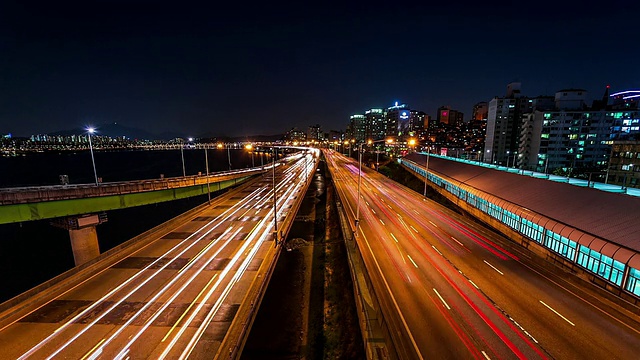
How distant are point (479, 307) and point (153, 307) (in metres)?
22.2

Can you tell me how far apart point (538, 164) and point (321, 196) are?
240 ft

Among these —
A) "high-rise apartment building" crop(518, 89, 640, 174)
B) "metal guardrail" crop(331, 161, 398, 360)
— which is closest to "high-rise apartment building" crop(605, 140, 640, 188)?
"high-rise apartment building" crop(518, 89, 640, 174)

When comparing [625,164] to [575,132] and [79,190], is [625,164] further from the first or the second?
[79,190]

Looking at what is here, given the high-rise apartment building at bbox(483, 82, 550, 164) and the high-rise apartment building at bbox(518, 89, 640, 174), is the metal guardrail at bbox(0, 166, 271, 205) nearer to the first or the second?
the high-rise apartment building at bbox(518, 89, 640, 174)

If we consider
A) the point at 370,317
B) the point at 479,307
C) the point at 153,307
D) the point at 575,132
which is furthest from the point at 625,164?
the point at 153,307

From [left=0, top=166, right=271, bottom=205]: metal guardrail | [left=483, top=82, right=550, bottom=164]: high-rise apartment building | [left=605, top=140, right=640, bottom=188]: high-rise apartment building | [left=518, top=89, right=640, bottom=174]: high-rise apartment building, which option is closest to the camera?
[left=0, top=166, right=271, bottom=205]: metal guardrail

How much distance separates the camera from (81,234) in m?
35.0

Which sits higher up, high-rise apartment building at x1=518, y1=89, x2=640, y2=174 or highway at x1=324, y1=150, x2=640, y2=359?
high-rise apartment building at x1=518, y1=89, x2=640, y2=174

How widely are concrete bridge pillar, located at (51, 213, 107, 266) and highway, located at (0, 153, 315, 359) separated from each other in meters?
11.8

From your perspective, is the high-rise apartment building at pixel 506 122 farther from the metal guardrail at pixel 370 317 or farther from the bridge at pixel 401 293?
the metal guardrail at pixel 370 317

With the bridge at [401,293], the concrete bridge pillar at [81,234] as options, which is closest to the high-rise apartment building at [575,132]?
the bridge at [401,293]

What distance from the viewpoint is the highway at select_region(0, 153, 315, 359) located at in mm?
15430

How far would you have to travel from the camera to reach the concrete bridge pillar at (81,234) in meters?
34.5

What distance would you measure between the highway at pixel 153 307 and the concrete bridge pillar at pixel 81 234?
11.8 m
